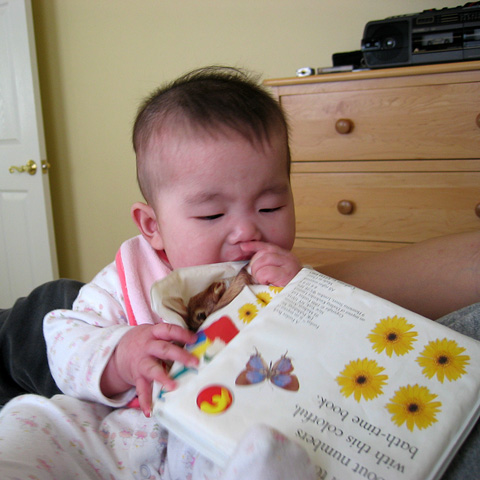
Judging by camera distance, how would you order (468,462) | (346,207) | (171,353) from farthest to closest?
(346,207) → (171,353) → (468,462)

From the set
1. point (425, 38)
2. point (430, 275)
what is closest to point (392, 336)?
point (430, 275)

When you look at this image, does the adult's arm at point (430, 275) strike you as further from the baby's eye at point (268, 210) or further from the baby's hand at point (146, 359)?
the baby's hand at point (146, 359)

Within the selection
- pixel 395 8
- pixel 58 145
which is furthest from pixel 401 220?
pixel 58 145

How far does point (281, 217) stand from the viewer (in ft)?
2.64

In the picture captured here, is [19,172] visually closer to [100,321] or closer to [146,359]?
[100,321]

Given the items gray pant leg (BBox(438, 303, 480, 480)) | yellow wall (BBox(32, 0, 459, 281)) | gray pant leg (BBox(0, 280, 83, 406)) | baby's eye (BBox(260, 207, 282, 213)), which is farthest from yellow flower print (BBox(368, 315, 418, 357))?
yellow wall (BBox(32, 0, 459, 281))

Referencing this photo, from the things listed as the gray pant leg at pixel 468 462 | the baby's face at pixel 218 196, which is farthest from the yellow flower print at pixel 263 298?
the gray pant leg at pixel 468 462

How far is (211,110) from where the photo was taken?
80 cm

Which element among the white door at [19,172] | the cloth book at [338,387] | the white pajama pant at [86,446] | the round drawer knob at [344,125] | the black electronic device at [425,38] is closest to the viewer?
the cloth book at [338,387]

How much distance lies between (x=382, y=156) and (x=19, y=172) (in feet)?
7.05

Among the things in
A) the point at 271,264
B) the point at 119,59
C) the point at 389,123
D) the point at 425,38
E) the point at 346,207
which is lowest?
the point at 346,207

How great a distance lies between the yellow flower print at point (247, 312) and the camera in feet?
1.96

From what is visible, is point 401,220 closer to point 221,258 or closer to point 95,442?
point 221,258

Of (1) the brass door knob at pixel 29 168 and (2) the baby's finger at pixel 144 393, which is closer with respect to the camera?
(2) the baby's finger at pixel 144 393
